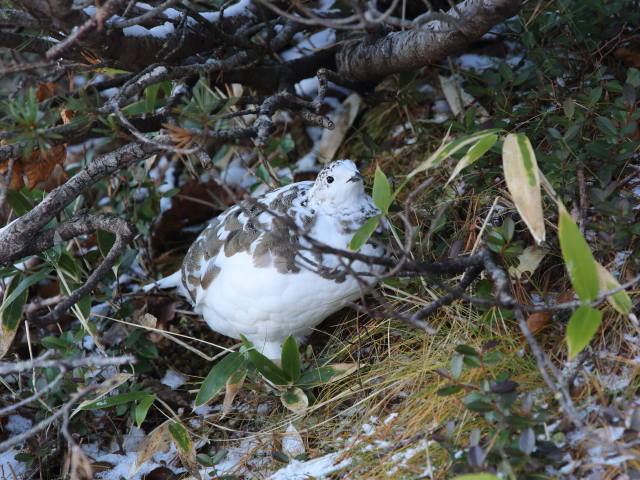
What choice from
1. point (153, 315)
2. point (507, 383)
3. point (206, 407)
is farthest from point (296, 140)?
point (507, 383)

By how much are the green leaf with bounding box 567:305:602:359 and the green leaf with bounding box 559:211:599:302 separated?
0.03 m

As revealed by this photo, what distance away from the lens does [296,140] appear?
2.67 metres

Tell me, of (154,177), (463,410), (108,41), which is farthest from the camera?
(154,177)

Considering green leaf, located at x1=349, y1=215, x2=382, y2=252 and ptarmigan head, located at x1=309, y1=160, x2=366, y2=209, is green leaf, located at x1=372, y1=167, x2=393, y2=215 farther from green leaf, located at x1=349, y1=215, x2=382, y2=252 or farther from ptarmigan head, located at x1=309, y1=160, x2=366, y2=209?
ptarmigan head, located at x1=309, y1=160, x2=366, y2=209

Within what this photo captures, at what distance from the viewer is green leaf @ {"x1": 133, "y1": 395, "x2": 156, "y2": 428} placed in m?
1.71

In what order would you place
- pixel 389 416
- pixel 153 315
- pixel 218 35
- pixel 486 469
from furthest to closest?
pixel 153 315
pixel 218 35
pixel 389 416
pixel 486 469

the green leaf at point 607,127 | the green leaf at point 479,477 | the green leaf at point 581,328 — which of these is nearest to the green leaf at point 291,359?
the green leaf at point 479,477

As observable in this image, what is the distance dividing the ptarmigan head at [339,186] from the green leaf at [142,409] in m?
0.69

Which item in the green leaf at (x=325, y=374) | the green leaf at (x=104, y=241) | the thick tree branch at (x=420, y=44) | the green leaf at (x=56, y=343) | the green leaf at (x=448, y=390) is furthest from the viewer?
the green leaf at (x=104, y=241)

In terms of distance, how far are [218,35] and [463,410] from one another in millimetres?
1235

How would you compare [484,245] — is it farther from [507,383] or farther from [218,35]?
[218,35]

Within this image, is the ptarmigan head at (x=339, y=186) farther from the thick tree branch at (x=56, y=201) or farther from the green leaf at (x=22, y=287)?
the green leaf at (x=22, y=287)

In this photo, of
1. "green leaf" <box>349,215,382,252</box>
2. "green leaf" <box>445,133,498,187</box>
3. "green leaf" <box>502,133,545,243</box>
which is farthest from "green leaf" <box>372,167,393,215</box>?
"green leaf" <box>502,133,545,243</box>

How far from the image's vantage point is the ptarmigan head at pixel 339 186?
1739 mm
